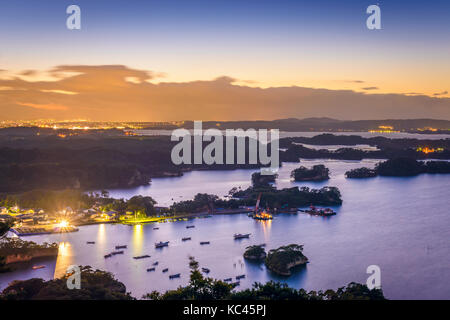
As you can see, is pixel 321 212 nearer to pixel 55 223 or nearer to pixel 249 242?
pixel 249 242

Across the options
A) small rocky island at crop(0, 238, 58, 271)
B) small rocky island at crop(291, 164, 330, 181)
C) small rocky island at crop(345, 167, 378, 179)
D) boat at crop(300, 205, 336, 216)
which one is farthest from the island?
small rocky island at crop(0, 238, 58, 271)

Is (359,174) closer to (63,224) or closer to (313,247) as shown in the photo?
(313,247)

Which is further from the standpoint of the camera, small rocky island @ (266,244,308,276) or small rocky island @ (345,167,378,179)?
small rocky island @ (345,167,378,179)

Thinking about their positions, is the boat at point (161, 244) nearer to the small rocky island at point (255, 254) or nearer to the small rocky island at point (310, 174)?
the small rocky island at point (255, 254)

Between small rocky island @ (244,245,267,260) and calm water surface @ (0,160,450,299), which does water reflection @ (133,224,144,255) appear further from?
small rocky island @ (244,245,267,260)

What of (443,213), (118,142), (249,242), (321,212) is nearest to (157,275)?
(249,242)

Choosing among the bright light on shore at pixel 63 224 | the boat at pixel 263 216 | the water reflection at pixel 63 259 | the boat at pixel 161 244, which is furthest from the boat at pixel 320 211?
the water reflection at pixel 63 259
